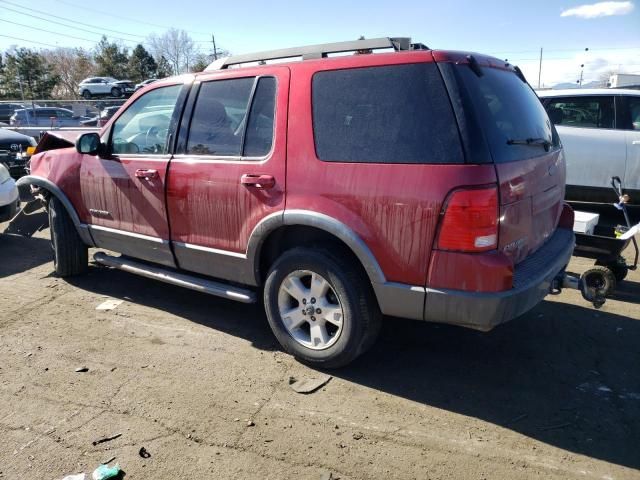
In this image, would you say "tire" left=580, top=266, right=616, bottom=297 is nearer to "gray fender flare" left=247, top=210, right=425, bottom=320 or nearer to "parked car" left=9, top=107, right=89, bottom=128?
"gray fender flare" left=247, top=210, right=425, bottom=320

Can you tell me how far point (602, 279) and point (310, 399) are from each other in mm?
3087

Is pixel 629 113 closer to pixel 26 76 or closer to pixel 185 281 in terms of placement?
pixel 185 281

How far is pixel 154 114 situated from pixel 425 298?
9.24ft

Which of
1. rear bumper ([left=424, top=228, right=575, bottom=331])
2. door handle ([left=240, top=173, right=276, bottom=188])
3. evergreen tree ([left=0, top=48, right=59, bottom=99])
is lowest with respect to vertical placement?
rear bumper ([left=424, top=228, right=575, bottom=331])

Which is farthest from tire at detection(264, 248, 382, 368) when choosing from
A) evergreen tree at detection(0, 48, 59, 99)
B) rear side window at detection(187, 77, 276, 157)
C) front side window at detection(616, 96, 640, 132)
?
evergreen tree at detection(0, 48, 59, 99)

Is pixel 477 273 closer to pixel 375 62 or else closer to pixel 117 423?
pixel 375 62

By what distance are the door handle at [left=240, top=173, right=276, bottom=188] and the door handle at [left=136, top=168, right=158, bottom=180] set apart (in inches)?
36.8

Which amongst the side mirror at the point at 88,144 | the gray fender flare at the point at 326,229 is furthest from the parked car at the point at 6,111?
the gray fender flare at the point at 326,229

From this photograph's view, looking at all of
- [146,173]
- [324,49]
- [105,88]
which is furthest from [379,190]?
[105,88]

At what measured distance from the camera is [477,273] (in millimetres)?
2701

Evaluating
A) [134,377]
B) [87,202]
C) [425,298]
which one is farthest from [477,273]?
[87,202]

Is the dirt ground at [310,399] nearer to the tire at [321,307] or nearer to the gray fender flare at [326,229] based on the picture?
the tire at [321,307]

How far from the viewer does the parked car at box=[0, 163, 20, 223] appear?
21.3ft

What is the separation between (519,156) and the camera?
9.71 feet
